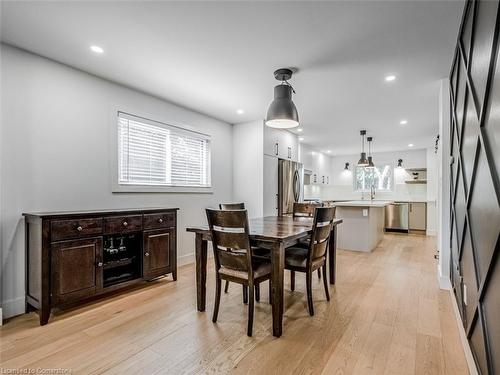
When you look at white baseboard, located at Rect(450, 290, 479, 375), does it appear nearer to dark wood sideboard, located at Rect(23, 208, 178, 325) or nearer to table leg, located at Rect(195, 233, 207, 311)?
table leg, located at Rect(195, 233, 207, 311)

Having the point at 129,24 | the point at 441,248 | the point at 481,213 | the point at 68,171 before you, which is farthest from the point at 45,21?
the point at 441,248

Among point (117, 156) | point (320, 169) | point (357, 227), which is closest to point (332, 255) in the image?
point (357, 227)

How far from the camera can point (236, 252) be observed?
86.9 inches

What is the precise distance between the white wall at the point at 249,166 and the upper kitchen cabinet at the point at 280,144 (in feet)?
0.55

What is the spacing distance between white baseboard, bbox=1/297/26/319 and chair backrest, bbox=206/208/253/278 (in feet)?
6.23

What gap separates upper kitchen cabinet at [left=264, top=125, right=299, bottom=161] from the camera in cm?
500

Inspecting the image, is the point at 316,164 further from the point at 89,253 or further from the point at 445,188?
the point at 89,253

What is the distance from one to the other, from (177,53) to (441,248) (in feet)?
11.8

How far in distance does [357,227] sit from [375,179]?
4.18 meters

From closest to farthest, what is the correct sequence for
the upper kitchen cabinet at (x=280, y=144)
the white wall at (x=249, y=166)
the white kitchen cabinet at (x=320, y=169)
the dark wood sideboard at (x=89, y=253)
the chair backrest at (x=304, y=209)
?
the dark wood sideboard at (x=89, y=253) < the chair backrest at (x=304, y=209) < the white wall at (x=249, y=166) < the upper kitchen cabinet at (x=280, y=144) < the white kitchen cabinet at (x=320, y=169)

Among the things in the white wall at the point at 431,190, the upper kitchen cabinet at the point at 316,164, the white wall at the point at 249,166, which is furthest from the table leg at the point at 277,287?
the white wall at the point at 431,190

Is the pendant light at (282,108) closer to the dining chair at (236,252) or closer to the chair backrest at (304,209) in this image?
the dining chair at (236,252)

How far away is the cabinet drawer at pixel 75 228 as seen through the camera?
94.2 inches

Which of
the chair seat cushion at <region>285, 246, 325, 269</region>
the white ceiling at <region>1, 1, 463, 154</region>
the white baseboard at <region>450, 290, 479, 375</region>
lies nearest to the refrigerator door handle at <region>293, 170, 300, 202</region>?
the white ceiling at <region>1, 1, 463, 154</region>
